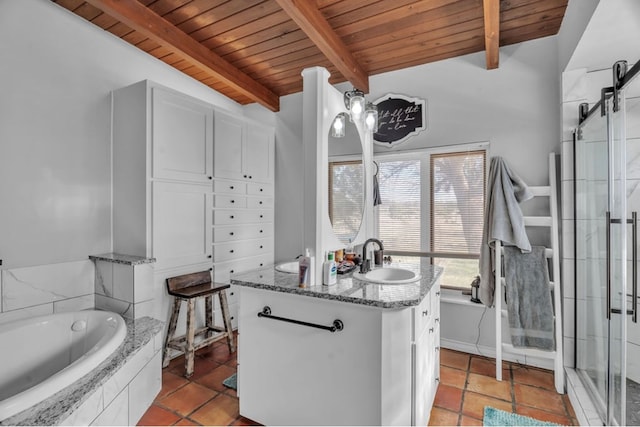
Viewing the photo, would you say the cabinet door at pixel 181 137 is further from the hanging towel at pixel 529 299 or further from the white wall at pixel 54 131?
the hanging towel at pixel 529 299

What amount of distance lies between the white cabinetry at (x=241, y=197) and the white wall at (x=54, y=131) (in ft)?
2.83

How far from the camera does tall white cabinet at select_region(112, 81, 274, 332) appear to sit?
2383mm

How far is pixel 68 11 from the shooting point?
89.2 inches

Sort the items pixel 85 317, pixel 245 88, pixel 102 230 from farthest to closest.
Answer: pixel 245 88 → pixel 102 230 → pixel 85 317

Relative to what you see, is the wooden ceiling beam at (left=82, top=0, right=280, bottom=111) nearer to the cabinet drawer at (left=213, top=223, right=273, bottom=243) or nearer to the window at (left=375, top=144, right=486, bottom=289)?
the cabinet drawer at (left=213, top=223, right=273, bottom=243)

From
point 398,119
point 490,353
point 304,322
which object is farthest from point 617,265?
point 398,119

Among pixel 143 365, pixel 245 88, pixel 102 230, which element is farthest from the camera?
pixel 245 88

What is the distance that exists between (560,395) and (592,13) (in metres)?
2.32

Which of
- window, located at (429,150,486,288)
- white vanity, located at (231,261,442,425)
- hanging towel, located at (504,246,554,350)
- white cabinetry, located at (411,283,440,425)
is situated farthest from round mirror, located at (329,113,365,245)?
hanging towel, located at (504,246,554,350)

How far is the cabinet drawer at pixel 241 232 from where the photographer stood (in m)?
2.97

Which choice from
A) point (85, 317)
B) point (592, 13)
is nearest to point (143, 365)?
point (85, 317)

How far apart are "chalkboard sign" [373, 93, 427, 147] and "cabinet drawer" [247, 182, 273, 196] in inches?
51.4

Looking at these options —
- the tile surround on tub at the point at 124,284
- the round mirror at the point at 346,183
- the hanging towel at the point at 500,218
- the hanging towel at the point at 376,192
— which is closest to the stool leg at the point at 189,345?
the tile surround on tub at the point at 124,284

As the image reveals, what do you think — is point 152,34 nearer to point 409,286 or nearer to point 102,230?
point 102,230
